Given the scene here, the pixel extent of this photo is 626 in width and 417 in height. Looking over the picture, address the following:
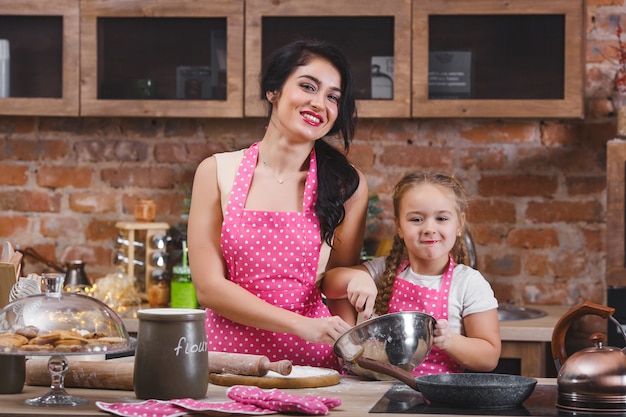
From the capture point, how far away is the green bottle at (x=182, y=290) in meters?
3.12

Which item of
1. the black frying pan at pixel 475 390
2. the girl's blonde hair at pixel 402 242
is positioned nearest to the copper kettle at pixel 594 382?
the black frying pan at pixel 475 390

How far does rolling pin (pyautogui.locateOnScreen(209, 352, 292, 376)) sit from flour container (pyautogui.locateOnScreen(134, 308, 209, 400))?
15cm

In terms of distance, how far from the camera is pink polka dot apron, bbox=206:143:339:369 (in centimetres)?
225

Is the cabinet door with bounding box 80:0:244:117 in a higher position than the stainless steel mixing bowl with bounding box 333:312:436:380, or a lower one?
higher

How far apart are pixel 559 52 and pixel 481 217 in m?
0.60

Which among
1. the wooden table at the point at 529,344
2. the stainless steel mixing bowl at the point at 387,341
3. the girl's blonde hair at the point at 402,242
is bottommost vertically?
the wooden table at the point at 529,344

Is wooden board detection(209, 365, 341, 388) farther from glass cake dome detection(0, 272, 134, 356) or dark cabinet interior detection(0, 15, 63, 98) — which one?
dark cabinet interior detection(0, 15, 63, 98)

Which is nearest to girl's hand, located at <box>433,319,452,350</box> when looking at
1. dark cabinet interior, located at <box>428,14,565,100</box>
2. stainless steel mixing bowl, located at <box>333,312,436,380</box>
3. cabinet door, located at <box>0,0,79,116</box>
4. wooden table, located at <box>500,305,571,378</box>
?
stainless steel mixing bowl, located at <box>333,312,436,380</box>

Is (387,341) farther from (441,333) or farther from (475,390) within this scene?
(475,390)

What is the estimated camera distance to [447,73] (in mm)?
3250

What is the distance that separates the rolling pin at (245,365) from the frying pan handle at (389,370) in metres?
0.12

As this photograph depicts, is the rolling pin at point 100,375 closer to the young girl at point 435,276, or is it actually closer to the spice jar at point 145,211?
the young girl at point 435,276

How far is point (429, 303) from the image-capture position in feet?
7.28

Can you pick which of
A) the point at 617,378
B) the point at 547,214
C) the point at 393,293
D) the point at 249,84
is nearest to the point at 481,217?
the point at 547,214
